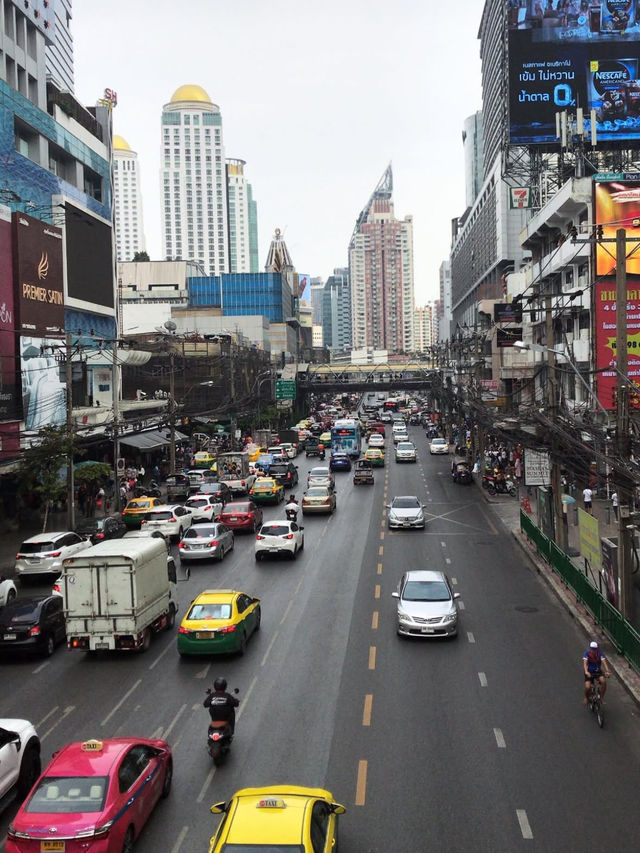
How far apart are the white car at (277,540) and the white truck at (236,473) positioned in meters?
19.6

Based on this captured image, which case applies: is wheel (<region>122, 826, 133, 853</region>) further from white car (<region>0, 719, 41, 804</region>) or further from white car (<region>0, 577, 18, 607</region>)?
white car (<region>0, 577, 18, 607</region>)

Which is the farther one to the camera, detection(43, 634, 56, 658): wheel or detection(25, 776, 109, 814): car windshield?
detection(43, 634, 56, 658): wheel

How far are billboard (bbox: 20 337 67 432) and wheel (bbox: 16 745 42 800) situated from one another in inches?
1217

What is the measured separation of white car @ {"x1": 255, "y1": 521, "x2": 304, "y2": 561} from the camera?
31875mm

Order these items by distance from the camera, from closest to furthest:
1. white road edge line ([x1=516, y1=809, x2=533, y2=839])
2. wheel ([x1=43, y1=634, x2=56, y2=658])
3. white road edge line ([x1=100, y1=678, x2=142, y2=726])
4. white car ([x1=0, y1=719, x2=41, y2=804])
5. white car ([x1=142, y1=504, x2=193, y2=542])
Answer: white road edge line ([x1=516, y1=809, x2=533, y2=839]), white car ([x1=0, y1=719, x2=41, y2=804]), white road edge line ([x1=100, y1=678, x2=142, y2=726]), wheel ([x1=43, y1=634, x2=56, y2=658]), white car ([x1=142, y1=504, x2=193, y2=542])

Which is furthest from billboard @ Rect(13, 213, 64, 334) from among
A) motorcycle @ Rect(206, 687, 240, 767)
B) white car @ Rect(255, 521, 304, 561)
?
motorcycle @ Rect(206, 687, 240, 767)

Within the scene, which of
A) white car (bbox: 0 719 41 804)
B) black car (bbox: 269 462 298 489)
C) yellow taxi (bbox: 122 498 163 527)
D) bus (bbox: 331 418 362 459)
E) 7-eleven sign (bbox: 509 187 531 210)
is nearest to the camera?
white car (bbox: 0 719 41 804)

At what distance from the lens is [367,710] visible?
1638cm

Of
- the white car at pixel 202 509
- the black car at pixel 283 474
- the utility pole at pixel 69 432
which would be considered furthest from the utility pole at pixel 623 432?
the black car at pixel 283 474

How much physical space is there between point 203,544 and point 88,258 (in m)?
35.1

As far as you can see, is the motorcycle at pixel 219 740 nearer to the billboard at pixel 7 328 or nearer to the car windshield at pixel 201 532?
the car windshield at pixel 201 532

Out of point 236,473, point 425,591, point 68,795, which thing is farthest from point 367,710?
point 236,473

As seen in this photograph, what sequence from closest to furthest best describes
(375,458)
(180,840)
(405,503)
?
(180,840)
(405,503)
(375,458)

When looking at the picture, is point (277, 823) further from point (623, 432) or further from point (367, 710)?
point (623, 432)
